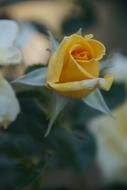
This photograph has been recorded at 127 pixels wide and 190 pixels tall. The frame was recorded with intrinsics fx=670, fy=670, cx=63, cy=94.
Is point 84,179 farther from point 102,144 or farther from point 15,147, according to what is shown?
point 15,147

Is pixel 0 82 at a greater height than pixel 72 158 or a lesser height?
greater

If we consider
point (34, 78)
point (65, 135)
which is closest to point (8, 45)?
point (34, 78)

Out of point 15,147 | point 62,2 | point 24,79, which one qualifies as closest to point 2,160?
point 15,147

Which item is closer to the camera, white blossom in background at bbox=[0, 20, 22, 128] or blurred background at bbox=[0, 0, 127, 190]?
white blossom in background at bbox=[0, 20, 22, 128]

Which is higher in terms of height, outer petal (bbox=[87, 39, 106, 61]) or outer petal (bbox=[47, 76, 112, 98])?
outer petal (bbox=[87, 39, 106, 61])

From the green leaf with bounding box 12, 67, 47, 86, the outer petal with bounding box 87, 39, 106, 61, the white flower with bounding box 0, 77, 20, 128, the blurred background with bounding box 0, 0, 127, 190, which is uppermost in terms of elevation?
the outer petal with bounding box 87, 39, 106, 61

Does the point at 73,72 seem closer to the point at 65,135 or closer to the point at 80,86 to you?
the point at 80,86
